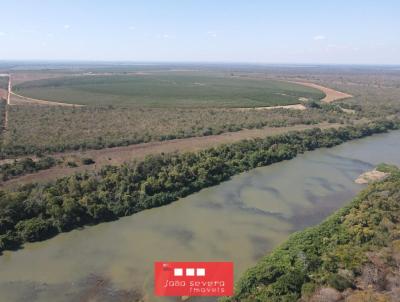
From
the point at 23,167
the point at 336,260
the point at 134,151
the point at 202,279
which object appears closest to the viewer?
the point at 202,279

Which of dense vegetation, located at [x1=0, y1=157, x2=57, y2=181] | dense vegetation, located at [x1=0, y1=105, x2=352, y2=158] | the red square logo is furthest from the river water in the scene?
dense vegetation, located at [x1=0, y1=105, x2=352, y2=158]

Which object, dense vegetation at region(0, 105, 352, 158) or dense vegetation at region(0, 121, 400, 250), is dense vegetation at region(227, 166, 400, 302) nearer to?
dense vegetation at region(0, 121, 400, 250)

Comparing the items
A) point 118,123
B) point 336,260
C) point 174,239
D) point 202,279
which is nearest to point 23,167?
point 174,239

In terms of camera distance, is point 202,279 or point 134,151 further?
point 134,151

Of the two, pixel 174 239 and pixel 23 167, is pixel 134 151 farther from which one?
Answer: pixel 174 239

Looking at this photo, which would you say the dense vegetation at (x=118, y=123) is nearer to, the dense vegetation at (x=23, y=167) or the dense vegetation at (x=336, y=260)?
the dense vegetation at (x=23, y=167)

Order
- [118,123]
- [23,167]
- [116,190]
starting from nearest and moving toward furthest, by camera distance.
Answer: [116,190]
[23,167]
[118,123]

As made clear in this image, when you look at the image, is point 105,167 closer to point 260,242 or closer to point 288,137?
point 260,242

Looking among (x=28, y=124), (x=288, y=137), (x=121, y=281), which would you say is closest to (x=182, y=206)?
(x=121, y=281)
